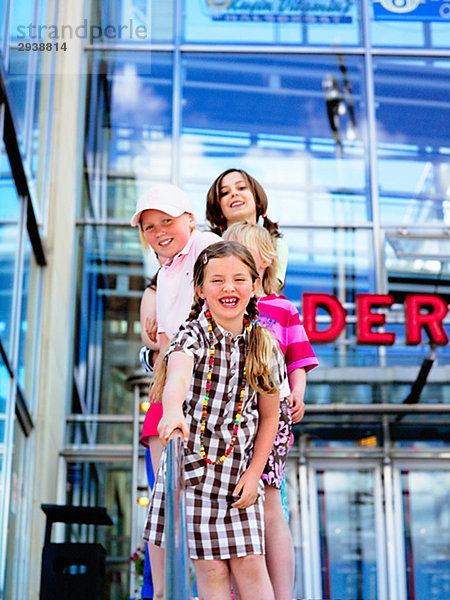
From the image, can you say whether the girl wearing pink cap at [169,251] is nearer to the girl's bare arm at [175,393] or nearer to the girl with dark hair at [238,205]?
the girl with dark hair at [238,205]

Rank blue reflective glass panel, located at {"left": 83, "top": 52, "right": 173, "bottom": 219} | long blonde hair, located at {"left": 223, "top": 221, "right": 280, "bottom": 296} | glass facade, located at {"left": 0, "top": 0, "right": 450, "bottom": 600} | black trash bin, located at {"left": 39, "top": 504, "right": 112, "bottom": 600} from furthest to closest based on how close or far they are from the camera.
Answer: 1. blue reflective glass panel, located at {"left": 83, "top": 52, "right": 173, "bottom": 219}
2. glass facade, located at {"left": 0, "top": 0, "right": 450, "bottom": 600}
3. black trash bin, located at {"left": 39, "top": 504, "right": 112, "bottom": 600}
4. long blonde hair, located at {"left": 223, "top": 221, "right": 280, "bottom": 296}

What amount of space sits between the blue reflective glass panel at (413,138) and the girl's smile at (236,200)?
727cm

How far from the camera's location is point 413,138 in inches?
436

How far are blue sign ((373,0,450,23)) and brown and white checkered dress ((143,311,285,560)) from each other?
981 centimetres

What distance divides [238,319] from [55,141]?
23.9ft

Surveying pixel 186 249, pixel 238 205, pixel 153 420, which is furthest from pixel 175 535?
pixel 238 205

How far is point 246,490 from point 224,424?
19 cm

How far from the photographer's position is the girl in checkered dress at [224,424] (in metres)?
2.56

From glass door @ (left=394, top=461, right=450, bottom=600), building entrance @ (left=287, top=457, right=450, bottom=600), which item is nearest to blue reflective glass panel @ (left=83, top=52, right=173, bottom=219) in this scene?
building entrance @ (left=287, top=457, right=450, bottom=600)

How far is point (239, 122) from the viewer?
11078 mm

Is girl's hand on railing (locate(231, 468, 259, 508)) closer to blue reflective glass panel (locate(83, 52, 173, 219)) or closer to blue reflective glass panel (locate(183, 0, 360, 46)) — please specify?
blue reflective glass panel (locate(83, 52, 173, 219))

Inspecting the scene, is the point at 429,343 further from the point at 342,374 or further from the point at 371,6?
the point at 371,6

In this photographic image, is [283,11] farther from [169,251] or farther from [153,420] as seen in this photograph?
[153,420]

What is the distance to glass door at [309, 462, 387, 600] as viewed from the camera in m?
9.30
